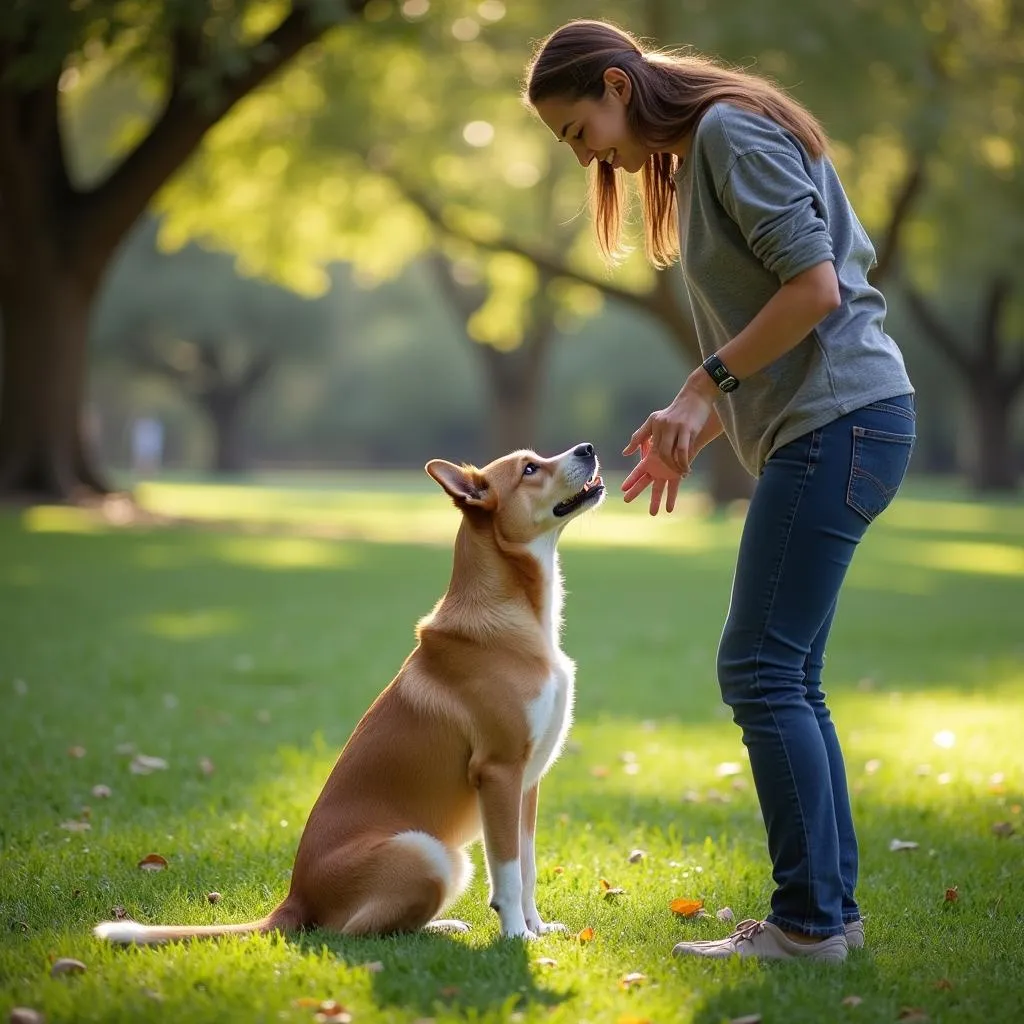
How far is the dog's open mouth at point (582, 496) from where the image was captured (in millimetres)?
4387

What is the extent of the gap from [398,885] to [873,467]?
71.2 inches

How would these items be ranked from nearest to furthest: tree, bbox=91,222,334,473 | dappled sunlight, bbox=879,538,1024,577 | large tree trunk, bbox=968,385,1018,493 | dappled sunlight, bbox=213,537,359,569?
dappled sunlight, bbox=213,537,359,569, dappled sunlight, bbox=879,538,1024,577, large tree trunk, bbox=968,385,1018,493, tree, bbox=91,222,334,473

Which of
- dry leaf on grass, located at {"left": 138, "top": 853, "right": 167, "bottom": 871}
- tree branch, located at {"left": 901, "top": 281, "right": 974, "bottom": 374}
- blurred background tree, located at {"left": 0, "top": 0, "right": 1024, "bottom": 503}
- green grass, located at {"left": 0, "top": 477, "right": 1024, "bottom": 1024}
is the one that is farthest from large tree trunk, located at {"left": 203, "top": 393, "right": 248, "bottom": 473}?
dry leaf on grass, located at {"left": 138, "top": 853, "right": 167, "bottom": 871}

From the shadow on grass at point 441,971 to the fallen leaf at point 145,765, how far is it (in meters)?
2.80

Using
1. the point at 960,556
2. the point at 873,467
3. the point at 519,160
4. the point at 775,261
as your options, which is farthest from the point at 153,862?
the point at 519,160

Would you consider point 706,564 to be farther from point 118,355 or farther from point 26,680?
point 118,355

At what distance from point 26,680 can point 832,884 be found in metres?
6.22

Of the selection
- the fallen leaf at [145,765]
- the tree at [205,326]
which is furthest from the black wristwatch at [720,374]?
the tree at [205,326]

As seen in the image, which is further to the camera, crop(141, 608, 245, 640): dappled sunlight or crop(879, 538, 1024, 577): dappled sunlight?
crop(879, 538, 1024, 577): dappled sunlight

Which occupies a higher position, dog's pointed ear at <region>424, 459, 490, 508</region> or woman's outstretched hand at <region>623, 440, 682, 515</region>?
woman's outstretched hand at <region>623, 440, 682, 515</region>

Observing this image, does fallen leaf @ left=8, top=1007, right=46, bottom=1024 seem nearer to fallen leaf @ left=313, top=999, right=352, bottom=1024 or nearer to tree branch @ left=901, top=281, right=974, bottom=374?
fallen leaf @ left=313, top=999, right=352, bottom=1024

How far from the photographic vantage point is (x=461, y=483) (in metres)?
4.32

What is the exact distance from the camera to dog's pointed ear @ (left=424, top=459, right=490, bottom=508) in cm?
426

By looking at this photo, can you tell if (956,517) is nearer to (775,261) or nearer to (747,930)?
(747,930)
